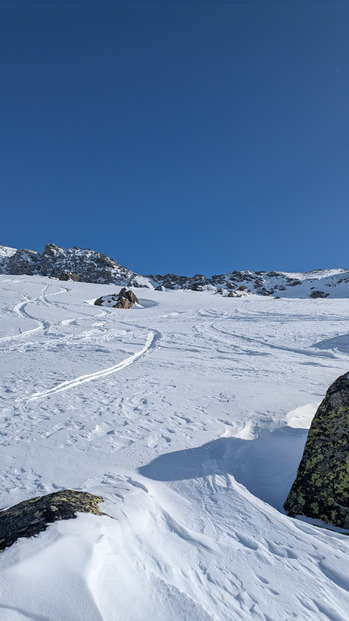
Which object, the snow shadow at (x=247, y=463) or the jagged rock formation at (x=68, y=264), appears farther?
the jagged rock formation at (x=68, y=264)

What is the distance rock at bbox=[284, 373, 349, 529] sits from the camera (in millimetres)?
3066

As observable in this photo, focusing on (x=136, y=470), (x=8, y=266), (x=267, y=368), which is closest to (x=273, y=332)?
(x=267, y=368)

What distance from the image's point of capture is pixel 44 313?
16.9 meters

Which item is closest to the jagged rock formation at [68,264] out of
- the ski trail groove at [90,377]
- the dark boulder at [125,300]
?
the dark boulder at [125,300]

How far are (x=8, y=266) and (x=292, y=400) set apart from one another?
145 meters

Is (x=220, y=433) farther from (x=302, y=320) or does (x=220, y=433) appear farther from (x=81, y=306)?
(x=81, y=306)

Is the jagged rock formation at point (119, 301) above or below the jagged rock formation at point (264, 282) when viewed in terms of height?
below

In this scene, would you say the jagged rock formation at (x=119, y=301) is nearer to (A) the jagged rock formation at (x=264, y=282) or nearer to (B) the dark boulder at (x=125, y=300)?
(B) the dark boulder at (x=125, y=300)

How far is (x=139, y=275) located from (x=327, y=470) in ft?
374

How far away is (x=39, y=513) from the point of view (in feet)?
6.84

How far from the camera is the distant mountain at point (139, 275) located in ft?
257

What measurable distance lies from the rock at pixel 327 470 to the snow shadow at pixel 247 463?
0.94 ft

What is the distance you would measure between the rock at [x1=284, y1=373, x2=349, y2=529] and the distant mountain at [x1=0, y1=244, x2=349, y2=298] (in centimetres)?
6480

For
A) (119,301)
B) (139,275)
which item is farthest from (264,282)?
(119,301)
